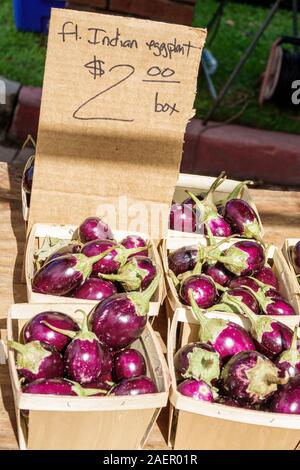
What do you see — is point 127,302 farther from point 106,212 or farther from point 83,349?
point 106,212

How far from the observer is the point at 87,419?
1253 mm

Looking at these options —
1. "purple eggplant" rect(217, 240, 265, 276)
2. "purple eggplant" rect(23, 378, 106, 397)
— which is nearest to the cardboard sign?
"purple eggplant" rect(217, 240, 265, 276)

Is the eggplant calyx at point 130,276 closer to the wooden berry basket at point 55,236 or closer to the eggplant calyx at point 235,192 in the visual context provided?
the wooden berry basket at point 55,236

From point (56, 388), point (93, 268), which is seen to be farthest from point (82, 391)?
point (93, 268)

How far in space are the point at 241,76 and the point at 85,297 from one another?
4.12m

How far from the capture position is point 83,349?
1.32 m

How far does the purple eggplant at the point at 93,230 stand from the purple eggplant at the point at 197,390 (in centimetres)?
49

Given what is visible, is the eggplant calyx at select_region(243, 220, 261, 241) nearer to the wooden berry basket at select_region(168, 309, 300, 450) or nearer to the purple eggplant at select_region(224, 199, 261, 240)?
the purple eggplant at select_region(224, 199, 261, 240)

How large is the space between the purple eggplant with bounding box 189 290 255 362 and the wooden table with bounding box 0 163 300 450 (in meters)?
0.18

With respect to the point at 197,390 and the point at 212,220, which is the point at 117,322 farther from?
the point at 212,220

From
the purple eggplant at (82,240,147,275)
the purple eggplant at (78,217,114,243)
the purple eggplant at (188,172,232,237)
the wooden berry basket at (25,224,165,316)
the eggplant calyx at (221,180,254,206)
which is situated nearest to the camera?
the wooden berry basket at (25,224,165,316)

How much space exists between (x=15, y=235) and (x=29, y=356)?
2.33 ft

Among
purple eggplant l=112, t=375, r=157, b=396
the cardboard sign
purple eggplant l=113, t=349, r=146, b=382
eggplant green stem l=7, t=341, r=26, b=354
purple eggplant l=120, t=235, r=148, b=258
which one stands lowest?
purple eggplant l=113, t=349, r=146, b=382

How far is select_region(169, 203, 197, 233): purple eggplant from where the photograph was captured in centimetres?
184
